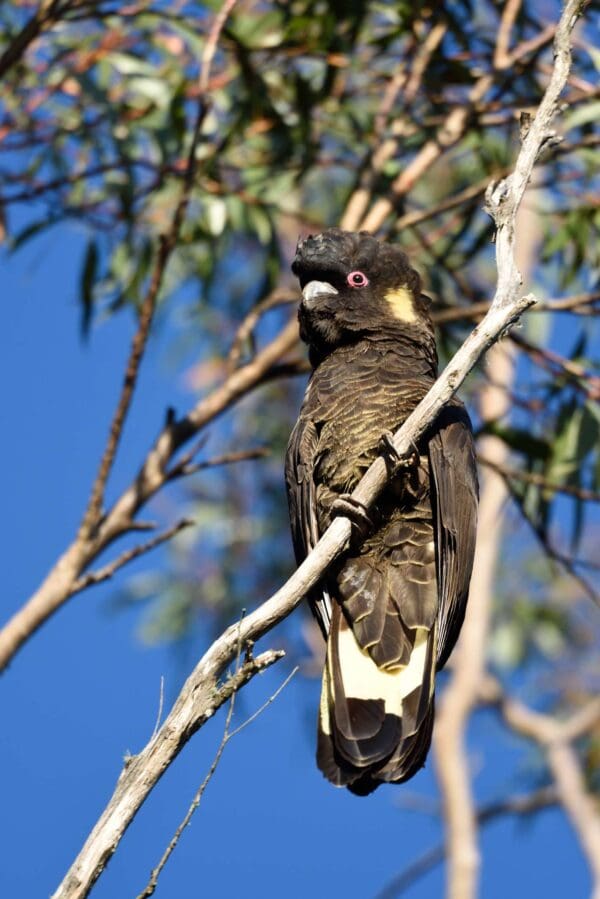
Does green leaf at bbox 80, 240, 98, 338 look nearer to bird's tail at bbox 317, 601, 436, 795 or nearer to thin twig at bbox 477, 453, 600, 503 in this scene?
thin twig at bbox 477, 453, 600, 503

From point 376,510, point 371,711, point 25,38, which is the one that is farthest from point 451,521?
point 25,38

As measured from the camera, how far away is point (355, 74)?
6.24 m

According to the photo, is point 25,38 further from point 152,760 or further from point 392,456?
point 152,760

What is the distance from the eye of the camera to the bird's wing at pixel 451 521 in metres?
3.42

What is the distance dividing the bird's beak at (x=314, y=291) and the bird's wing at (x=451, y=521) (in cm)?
71

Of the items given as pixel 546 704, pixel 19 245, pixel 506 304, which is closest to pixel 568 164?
pixel 19 245

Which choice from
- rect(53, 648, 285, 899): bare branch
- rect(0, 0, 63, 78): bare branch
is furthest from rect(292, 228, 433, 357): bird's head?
rect(53, 648, 285, 899): bare branch

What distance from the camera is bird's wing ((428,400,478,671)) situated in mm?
3420

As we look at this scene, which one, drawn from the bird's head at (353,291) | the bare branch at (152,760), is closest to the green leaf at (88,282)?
the bird's head at (353,291)

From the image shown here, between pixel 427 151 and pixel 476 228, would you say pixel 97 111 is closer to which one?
pixel 427 151

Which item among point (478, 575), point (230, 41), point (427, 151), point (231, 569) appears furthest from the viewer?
point (478, 575)

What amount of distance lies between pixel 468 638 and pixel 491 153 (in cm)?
483

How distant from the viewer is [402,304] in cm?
412

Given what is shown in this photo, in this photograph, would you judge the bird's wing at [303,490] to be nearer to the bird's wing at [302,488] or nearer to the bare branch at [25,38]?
the bird's wing at [302,488]
